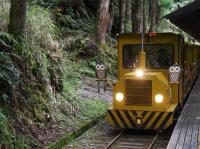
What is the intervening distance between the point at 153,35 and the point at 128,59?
0.95 metres

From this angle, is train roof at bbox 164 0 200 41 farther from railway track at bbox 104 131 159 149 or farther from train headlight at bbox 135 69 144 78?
railway track at bbox 104 131 159 149

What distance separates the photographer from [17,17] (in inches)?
412

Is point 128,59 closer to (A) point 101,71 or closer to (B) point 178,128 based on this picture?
(A) point 101,71

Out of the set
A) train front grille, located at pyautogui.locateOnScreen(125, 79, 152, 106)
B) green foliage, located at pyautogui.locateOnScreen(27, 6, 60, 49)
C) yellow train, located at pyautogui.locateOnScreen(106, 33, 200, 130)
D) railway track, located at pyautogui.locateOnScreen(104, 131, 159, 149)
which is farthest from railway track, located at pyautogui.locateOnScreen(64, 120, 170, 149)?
green foliage, located at pyautogui.locateOnScreen(27, 6, 60, 49)

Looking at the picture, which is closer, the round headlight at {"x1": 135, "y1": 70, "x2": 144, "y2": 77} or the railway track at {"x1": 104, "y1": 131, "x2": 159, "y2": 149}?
the railway track at {"x1": 104, "y1": 131, "x2": 159, "y2": 149}

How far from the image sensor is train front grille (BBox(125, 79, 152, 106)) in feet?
36.9

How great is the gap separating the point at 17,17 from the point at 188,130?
15.1ft

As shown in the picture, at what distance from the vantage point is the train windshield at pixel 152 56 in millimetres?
11844

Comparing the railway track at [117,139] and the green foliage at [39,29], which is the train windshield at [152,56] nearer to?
the railway track at [117,139]

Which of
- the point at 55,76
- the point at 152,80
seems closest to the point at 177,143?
the point at 152,80

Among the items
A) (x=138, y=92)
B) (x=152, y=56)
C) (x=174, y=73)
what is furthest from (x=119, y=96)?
(x=174, y=73)

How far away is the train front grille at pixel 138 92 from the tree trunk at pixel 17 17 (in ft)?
9.66

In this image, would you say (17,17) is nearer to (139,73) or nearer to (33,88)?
(33,88)

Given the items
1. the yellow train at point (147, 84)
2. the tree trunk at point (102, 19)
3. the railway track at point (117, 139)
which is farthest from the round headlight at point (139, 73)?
the tree trunk at point (102, 19)
